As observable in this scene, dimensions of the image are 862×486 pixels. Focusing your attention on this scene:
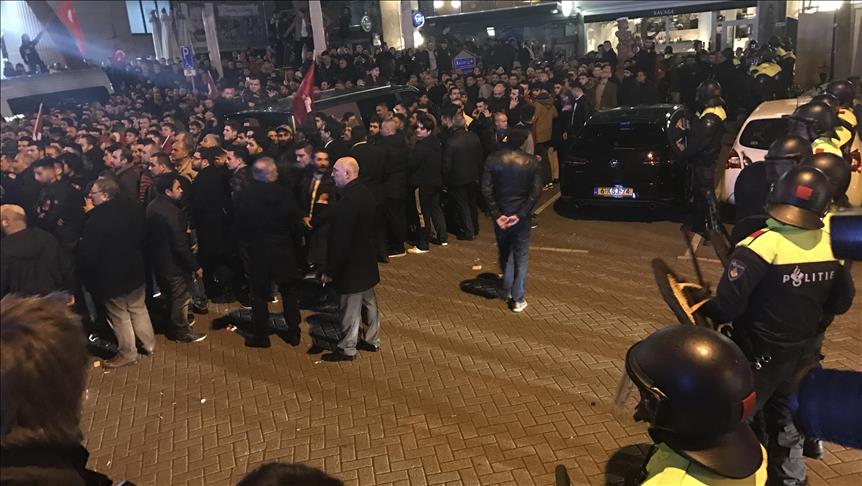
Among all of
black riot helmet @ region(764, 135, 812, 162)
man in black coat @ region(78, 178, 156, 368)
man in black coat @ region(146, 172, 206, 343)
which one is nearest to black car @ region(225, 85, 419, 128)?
man in black coat @ region(146, 172, 206, 343)

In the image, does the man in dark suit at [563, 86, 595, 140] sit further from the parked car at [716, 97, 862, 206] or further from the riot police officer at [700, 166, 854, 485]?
the riot police officer at [700, 166, 854, 485]

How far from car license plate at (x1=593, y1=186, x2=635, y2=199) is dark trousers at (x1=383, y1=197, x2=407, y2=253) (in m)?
2.90

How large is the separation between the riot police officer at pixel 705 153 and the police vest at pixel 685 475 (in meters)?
7.33

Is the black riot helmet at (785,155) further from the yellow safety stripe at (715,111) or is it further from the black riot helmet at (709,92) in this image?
the black riot helmet at (709,92)

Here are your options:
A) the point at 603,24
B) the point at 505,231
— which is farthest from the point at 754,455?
the point at 603,24

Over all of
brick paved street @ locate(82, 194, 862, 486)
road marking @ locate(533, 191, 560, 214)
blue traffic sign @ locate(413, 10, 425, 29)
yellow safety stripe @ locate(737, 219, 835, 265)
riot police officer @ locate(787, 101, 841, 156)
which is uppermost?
blue traffic sign @ locate(413, 10, 425, 29)

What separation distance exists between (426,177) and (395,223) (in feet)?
2.51

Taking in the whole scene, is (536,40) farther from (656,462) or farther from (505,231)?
(656,462)

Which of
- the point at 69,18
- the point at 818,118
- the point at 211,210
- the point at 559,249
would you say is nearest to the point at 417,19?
the point at 69,18

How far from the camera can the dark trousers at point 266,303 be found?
6762 millimetres

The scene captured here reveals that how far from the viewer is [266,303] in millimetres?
6875

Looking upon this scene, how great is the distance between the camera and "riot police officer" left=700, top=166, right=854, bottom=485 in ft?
11.6

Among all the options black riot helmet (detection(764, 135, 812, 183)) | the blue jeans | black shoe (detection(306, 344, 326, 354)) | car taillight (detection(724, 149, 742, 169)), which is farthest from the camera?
car taillight (detection(724, 149, 742, 169))

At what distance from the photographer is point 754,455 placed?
2.17 m
